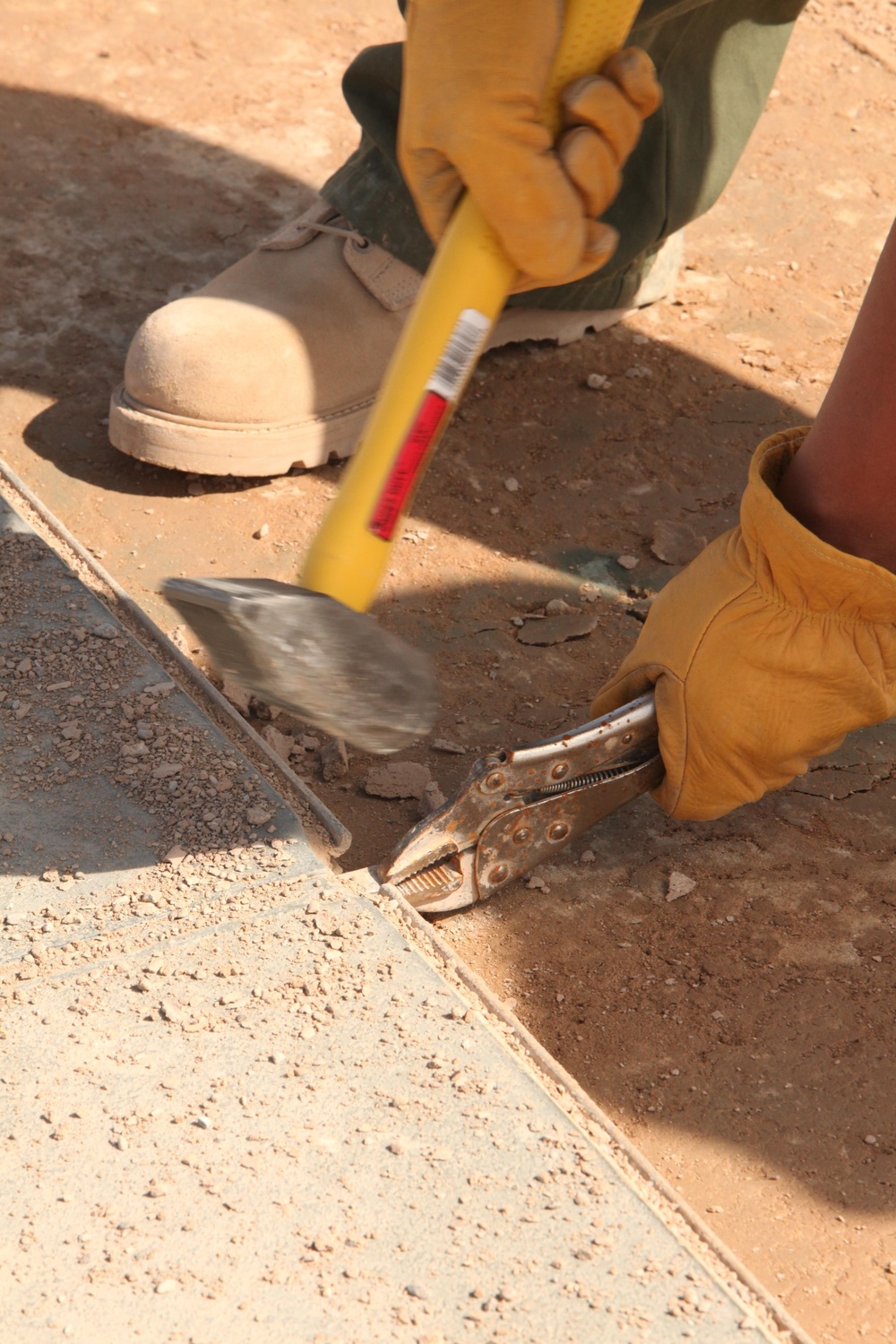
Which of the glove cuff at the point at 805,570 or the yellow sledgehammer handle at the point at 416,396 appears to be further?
the glove cuff at the point at 805,570

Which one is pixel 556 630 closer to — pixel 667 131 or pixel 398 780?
pixel 398 780

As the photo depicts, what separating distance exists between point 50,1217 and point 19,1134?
10 cm

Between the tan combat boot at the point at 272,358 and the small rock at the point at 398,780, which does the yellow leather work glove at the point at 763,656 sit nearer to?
the small rock at the point at 398,780

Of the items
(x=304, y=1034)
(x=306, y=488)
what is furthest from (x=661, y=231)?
(x=304, y=1034)

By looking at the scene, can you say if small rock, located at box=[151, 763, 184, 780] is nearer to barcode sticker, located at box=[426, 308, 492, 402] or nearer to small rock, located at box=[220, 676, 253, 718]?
small rock, located at box=[220, 676, 253, 718]

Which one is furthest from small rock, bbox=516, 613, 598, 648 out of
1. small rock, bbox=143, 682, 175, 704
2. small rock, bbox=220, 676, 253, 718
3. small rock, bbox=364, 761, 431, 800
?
small rock, bbox=143, 682, 175, 704

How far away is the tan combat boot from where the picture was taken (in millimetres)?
2346

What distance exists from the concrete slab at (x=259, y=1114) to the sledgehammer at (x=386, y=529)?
30cm

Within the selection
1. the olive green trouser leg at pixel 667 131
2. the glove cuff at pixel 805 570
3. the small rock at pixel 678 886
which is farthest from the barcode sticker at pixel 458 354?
the olive green trouser leg at pixel 667 131

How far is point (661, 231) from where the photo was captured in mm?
2621

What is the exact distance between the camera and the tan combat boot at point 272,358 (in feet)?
7.70

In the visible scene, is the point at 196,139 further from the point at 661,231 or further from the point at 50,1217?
the point at 50,1217

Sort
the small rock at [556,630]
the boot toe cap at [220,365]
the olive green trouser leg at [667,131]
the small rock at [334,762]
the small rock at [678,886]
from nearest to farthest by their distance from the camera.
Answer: the small rock at [678,886], the small rock at [334,762], the small rock at [556,630], the boot toe cap at [220,365], the olive green trouser leg at [667,131]

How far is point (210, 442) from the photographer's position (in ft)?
7.72
